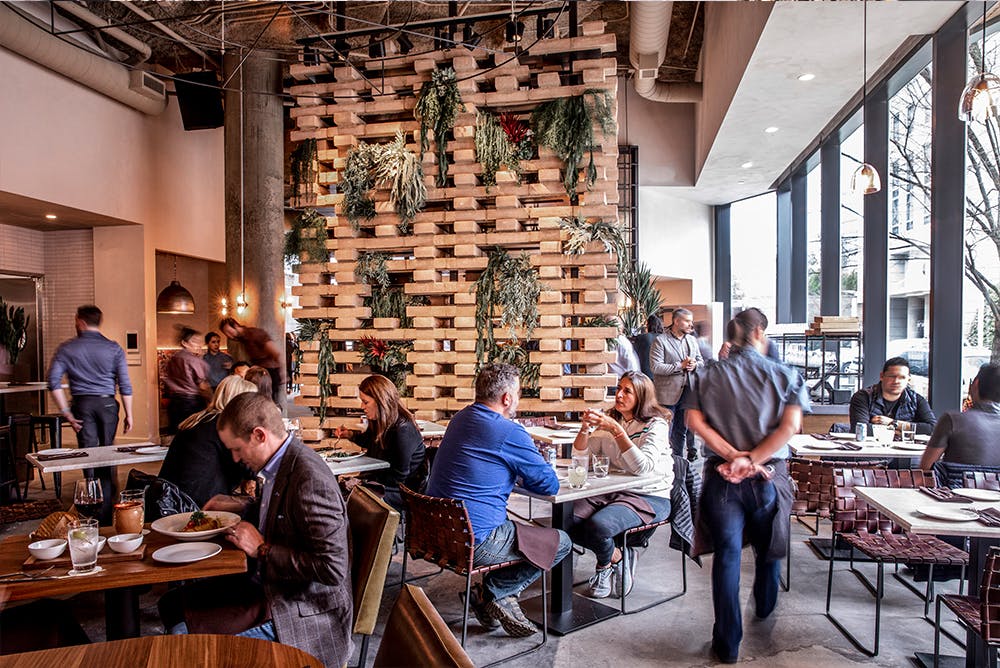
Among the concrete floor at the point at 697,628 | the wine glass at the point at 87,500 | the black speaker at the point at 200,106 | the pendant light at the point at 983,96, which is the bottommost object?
the concrete floor at the point at 697,628

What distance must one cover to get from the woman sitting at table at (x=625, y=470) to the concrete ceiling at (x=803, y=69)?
2971 millimetres

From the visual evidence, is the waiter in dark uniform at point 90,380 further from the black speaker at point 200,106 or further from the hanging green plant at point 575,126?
the hanging green plant at point 575,126

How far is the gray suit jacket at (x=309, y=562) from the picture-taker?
233 centimetres

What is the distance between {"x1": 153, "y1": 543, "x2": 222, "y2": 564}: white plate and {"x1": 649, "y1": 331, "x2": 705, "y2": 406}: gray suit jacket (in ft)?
18.1

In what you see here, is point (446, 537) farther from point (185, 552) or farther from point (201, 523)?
point (185, 552)

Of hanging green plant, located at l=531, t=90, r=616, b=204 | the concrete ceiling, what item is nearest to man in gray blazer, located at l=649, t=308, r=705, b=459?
hanging green plant, located at l=531, t=90, r=616, b=204

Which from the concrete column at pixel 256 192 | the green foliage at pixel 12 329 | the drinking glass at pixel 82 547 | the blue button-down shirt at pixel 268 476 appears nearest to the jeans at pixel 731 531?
the blue button-down shirt at pixel 268 476

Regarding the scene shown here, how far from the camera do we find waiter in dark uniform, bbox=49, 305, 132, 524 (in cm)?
625

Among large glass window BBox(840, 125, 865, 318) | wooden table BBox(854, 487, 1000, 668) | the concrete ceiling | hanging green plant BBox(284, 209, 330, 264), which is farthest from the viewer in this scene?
large glass window BBox(840, 125, 865, 318)

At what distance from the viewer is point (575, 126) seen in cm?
590

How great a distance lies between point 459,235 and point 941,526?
14.4 feet

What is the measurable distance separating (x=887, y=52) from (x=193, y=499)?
597 centimetres

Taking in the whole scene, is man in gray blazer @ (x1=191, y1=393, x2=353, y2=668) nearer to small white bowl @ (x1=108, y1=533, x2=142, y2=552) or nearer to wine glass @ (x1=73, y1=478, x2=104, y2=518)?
small white bowl @ (x1=108, y1=533, x2=142, y2=552)

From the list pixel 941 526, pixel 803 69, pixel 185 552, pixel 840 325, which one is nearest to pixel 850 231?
pixel 840 325
